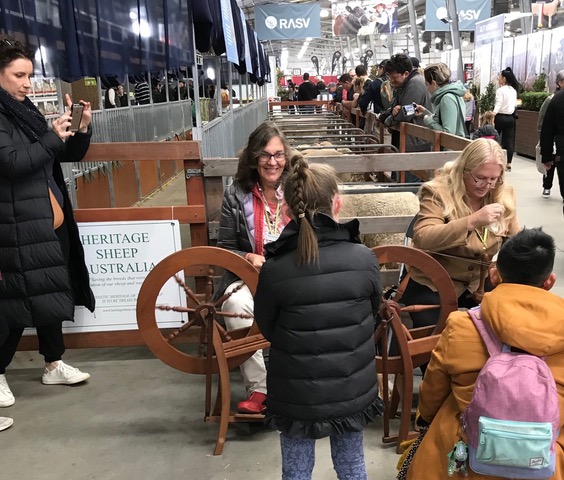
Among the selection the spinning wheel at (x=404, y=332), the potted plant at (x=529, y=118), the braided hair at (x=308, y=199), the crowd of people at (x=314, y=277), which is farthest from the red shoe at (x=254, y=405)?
the potted plant at (x=529, y=118)

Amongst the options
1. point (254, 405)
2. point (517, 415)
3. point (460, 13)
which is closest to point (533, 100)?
point (460, 13)

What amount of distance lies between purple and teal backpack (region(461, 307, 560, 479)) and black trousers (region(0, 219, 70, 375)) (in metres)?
2.28

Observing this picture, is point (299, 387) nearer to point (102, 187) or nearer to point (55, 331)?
point (55, 331)

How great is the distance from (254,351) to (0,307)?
4.32 feet

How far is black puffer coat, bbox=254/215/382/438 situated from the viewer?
5.93 ft

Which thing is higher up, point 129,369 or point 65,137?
point 65,137

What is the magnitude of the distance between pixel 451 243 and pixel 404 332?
487mm

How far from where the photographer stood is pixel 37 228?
2.83m

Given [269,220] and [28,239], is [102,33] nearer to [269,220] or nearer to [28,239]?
[28,239]

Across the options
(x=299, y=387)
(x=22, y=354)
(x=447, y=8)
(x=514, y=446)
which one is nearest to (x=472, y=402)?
(x=514, y=446)

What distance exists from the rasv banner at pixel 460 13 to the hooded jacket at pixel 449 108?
13347 millimetres

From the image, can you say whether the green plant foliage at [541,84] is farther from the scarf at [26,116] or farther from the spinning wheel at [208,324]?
the scarf at [26,116]

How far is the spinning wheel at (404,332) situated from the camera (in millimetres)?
2490

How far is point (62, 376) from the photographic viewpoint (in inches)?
128
